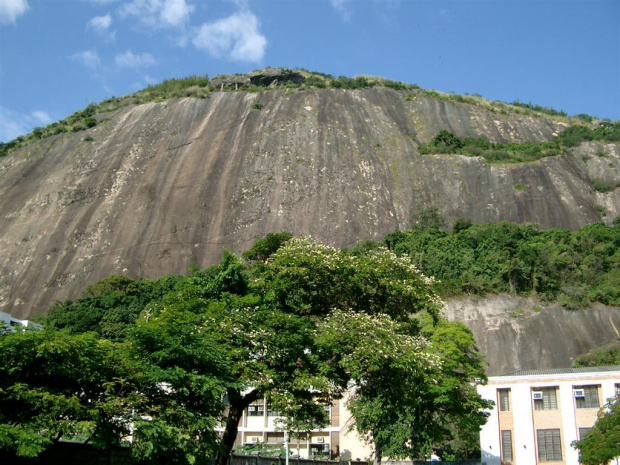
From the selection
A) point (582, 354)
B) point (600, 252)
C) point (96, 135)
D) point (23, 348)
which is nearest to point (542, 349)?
point (582, 354)

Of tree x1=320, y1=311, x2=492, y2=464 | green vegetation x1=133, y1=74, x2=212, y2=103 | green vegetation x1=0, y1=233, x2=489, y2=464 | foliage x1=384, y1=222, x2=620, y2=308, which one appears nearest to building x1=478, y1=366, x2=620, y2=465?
tree x1=320, y1=311, x2=492, y2=464

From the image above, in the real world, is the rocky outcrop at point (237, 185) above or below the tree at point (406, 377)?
above

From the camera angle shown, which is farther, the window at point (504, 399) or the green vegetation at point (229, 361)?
the window at point (504, 399)

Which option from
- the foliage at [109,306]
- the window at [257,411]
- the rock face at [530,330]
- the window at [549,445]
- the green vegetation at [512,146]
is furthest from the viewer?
the green vegetation at [512,146]

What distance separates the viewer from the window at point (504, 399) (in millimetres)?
41344

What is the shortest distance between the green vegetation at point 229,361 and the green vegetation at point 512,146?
67.8m

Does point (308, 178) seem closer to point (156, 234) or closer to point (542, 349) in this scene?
point (156, 234)

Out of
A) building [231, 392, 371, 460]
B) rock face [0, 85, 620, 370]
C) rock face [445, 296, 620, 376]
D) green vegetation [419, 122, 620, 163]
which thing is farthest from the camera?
green vegetation [419, 122, 620, 163]

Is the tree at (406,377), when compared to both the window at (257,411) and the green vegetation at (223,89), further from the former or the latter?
the green vegetation at (223,89)

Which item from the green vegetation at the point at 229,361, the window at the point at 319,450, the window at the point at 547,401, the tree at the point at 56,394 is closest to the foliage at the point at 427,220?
the window at the point at 319,450

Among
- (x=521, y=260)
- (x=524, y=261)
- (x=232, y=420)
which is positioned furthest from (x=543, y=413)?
(x=524, y=261)

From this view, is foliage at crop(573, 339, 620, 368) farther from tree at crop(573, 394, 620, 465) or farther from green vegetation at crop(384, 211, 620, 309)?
tree at crop(573, 394, 620, 465)

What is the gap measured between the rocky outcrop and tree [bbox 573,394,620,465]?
2072 inches

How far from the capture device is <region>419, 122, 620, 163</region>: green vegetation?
311 feet
